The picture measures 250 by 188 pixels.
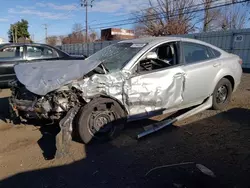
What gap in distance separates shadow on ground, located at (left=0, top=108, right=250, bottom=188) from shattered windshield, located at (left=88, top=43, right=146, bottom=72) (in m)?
1.21

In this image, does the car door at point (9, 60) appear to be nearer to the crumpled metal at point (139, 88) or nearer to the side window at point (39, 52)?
the side window at point (39, 52)

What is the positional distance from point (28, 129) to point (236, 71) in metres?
4.52

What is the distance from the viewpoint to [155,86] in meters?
3.70

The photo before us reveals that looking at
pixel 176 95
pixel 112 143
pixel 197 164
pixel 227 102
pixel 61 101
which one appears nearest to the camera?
pixel 197 164

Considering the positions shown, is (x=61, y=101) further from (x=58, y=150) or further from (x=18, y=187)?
(x=18, y=187)

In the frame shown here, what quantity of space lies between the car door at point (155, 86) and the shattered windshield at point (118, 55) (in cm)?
23

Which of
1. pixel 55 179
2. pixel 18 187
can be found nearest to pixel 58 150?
pixel 55 179

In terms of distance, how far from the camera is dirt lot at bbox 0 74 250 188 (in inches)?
102

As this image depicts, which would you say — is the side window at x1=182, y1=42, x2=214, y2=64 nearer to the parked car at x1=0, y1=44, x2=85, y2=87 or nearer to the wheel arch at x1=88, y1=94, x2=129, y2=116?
the wheel arch at x1=88, y1=94, x2=129, y2=116

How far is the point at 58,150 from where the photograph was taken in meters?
3.04

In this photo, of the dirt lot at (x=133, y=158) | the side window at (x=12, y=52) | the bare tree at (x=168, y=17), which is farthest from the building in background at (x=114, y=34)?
the dirt lot at (x=133, y=158)

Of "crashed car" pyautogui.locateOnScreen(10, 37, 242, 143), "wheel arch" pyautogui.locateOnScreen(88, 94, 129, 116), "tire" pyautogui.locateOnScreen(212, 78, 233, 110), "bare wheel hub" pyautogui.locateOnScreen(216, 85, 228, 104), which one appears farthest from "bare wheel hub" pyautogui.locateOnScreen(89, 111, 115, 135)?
"bare wheel hub" pyautogui.locateOnScreen(216, 85, 228, 104)

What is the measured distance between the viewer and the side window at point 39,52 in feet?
23.4

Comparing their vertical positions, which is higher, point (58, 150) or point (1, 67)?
point (1, 67)
